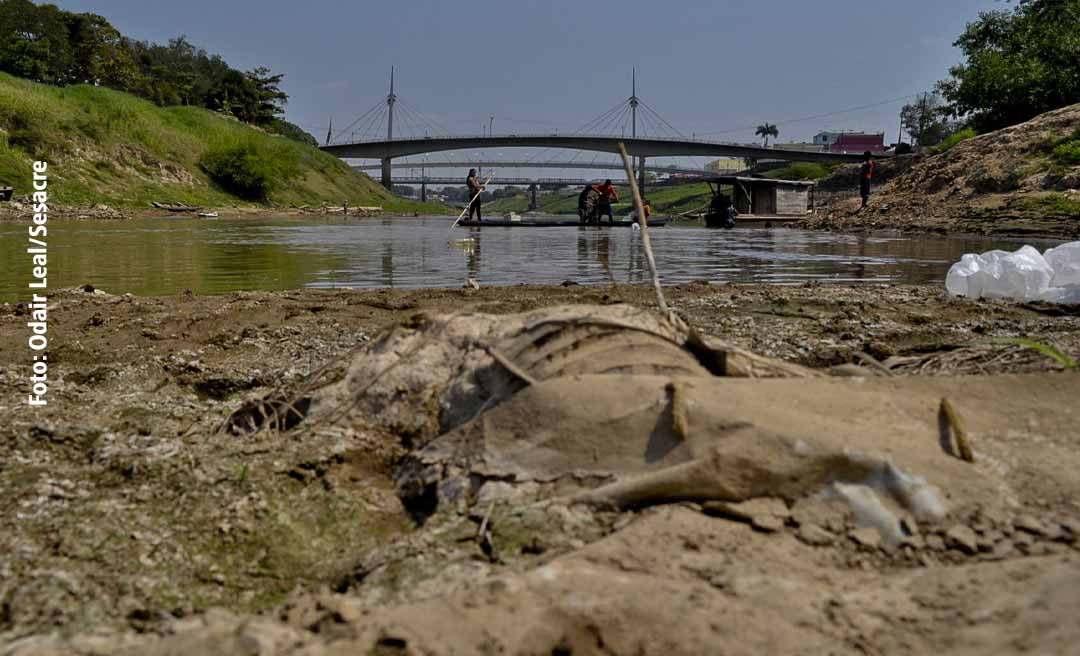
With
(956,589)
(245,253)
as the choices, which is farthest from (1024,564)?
(245,253)

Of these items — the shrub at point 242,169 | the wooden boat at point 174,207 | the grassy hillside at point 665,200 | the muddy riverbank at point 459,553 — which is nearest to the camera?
the muddy riverbank at point 459,553

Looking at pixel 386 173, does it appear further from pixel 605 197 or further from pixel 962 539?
pixel 962 539

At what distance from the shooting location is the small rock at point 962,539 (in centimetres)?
209

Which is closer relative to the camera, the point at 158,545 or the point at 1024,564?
the point at 1024,564

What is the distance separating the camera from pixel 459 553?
226cm

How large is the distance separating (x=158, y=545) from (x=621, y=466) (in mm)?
1518

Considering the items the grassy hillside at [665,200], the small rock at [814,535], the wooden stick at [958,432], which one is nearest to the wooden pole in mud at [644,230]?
the wooden stick at [958,432]

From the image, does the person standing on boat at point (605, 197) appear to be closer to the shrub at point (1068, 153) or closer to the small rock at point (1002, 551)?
the shrub at point (1068, 153)

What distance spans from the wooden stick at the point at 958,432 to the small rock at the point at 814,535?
612mm

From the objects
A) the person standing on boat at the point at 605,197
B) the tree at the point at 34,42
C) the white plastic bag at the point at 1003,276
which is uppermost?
the tree at the point at 34,42

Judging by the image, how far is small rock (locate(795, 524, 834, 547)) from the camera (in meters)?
2.12

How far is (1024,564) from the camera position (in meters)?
1.96

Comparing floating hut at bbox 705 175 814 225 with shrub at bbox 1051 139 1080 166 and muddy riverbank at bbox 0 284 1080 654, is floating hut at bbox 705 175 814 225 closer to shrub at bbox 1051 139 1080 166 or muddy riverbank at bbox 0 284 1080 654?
shrub at bbox 1051 139 1080 166

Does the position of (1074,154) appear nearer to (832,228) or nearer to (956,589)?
(832,228)
